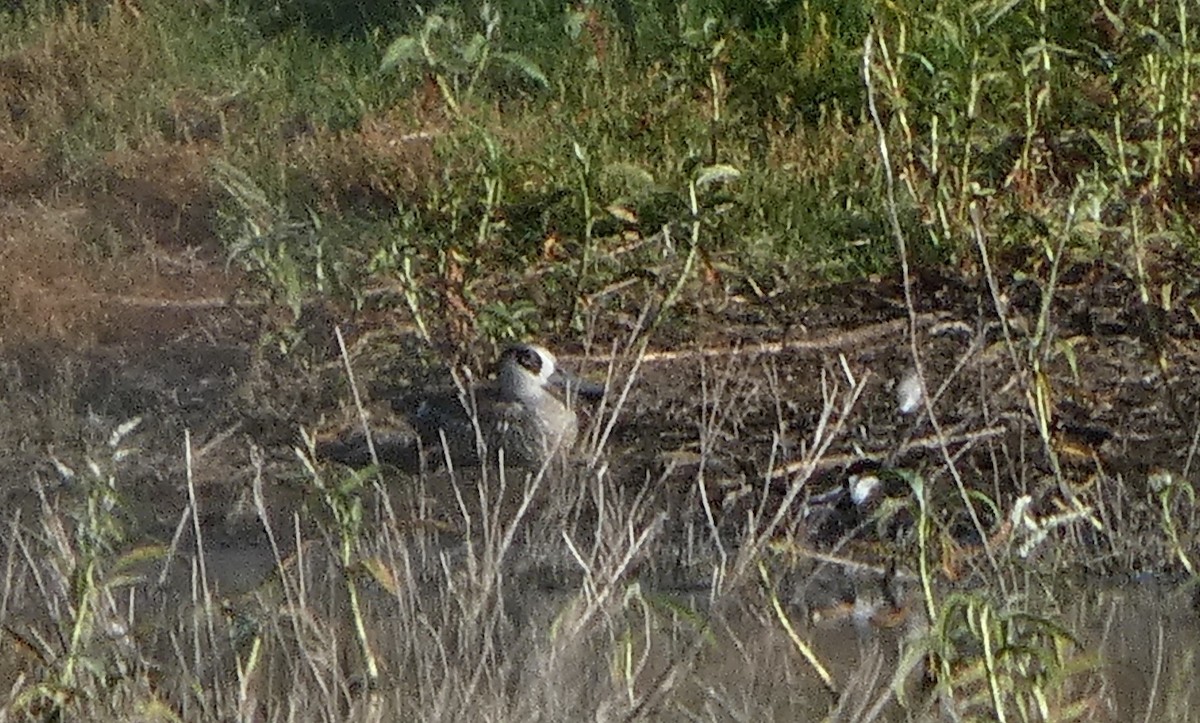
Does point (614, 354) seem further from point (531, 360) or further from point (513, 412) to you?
point (531, 360)

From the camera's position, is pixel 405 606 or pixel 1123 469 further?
pixel 1123 469

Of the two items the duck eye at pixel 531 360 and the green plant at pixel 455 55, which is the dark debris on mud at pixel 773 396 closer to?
the duck eye at pixel 531 360

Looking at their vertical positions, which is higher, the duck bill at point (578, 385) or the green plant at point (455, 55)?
the green plant at point (455, 55)

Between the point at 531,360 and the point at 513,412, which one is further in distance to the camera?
the point at 531,360

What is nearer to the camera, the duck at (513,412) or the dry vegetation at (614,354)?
the dry vegetation at (614,354)

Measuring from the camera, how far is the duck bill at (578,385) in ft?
20.1

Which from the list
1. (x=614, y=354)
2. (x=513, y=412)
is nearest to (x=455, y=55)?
(x=513, y=412)

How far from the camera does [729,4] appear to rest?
830 cm

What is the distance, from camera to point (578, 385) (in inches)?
243

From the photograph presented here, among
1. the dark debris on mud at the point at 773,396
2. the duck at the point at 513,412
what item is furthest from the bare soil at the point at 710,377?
the duck at the point at 513,412

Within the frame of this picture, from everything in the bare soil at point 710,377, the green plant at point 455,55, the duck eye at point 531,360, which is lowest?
the bare soil at point 710,377

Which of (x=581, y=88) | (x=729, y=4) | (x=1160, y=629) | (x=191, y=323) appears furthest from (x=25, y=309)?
(x=1160, y=629)

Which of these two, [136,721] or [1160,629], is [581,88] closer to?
[1160,629]

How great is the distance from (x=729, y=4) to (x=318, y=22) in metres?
1.65
